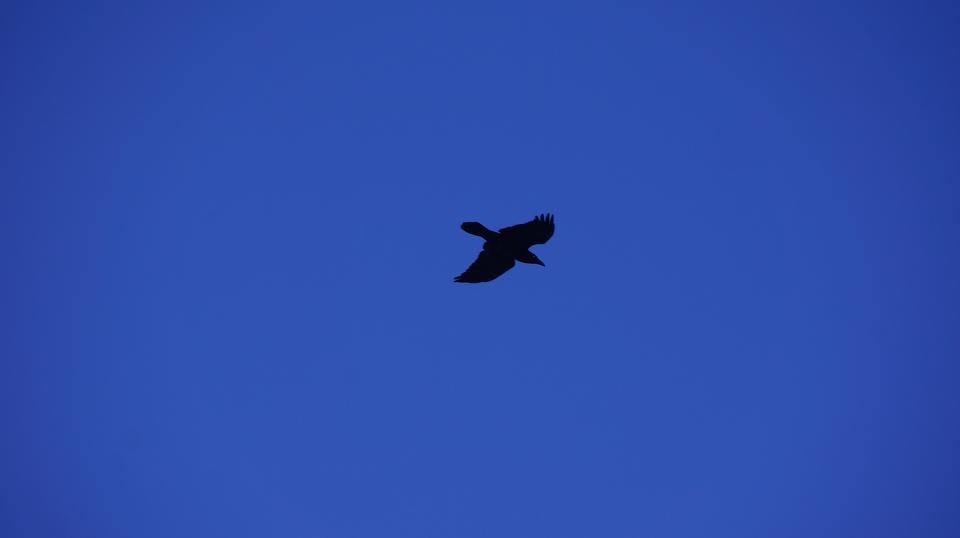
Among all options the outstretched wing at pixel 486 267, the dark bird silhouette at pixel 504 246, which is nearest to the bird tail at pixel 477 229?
the dark bird silhouette at pixel 504 246

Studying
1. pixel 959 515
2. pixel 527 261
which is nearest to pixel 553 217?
pixel 527 261

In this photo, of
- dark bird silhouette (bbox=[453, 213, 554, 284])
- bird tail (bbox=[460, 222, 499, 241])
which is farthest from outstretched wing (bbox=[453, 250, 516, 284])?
bird tail (bbox=[460, 222, 499, 241])

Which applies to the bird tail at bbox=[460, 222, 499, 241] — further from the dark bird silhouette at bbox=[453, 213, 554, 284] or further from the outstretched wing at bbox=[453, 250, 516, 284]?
the outstretched wing at bbox=[453, 250, 516, 284]

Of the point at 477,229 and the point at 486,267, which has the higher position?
the point at 477,229

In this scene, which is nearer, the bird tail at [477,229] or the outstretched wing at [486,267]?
the bird tail at [477,229]

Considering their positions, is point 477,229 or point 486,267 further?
point 486,267

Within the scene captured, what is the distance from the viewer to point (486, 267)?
47.8ft

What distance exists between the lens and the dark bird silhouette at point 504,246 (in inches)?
534

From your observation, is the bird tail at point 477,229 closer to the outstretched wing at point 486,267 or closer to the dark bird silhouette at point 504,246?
the dark bird silhouette at point 504,246

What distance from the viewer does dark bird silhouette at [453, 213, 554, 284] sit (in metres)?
13.6

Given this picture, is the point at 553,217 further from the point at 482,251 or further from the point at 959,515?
the point at 959,515

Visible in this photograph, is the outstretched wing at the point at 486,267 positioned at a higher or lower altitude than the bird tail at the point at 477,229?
lower

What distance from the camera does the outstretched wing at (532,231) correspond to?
1345 centimetres

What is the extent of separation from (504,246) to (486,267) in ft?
2.20
